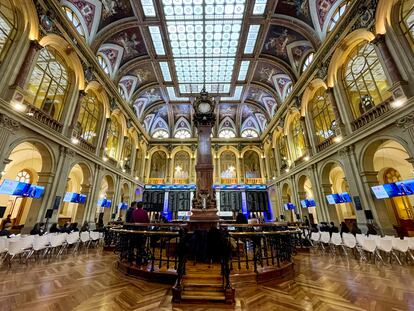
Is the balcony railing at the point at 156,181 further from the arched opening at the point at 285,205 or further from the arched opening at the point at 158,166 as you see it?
the arched opening at the point at 285,205

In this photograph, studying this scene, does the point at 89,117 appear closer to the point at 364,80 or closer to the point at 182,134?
Answer: the point at 182,134

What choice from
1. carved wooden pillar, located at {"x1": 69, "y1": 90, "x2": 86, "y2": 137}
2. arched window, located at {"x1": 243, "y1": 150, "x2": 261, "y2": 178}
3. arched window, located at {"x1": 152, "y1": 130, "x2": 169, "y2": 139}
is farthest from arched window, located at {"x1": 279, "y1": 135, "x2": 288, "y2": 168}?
carved wooden pillar, located at {"x1": 69, "y1": 90, "x2": 86, "y2": 137}

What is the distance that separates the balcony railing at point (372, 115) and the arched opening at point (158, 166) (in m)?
18.0

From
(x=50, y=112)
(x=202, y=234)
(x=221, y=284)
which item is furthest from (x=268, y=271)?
(x=50, y=112)

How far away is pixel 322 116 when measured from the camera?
37.7 ft

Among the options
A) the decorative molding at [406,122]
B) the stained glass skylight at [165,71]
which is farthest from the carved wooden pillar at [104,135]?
the decorative molding at [406,122]

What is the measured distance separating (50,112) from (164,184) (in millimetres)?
13319

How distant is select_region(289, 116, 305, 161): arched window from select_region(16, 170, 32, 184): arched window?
1924 centimetres

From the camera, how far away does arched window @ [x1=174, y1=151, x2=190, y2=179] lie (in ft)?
70.4

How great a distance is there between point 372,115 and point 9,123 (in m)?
14.2

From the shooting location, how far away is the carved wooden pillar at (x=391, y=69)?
642 centimetres

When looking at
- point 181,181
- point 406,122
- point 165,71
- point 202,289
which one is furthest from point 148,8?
point 181,181

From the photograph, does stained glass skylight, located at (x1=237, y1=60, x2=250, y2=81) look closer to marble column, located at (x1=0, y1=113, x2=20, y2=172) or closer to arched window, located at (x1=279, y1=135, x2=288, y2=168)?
arched window, located at (x1=279, y1=135, x2=288, y2=168)

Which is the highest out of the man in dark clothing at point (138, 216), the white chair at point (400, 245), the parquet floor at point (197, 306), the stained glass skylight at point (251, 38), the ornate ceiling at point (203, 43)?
the stained glass skylight at point (251, 38)
